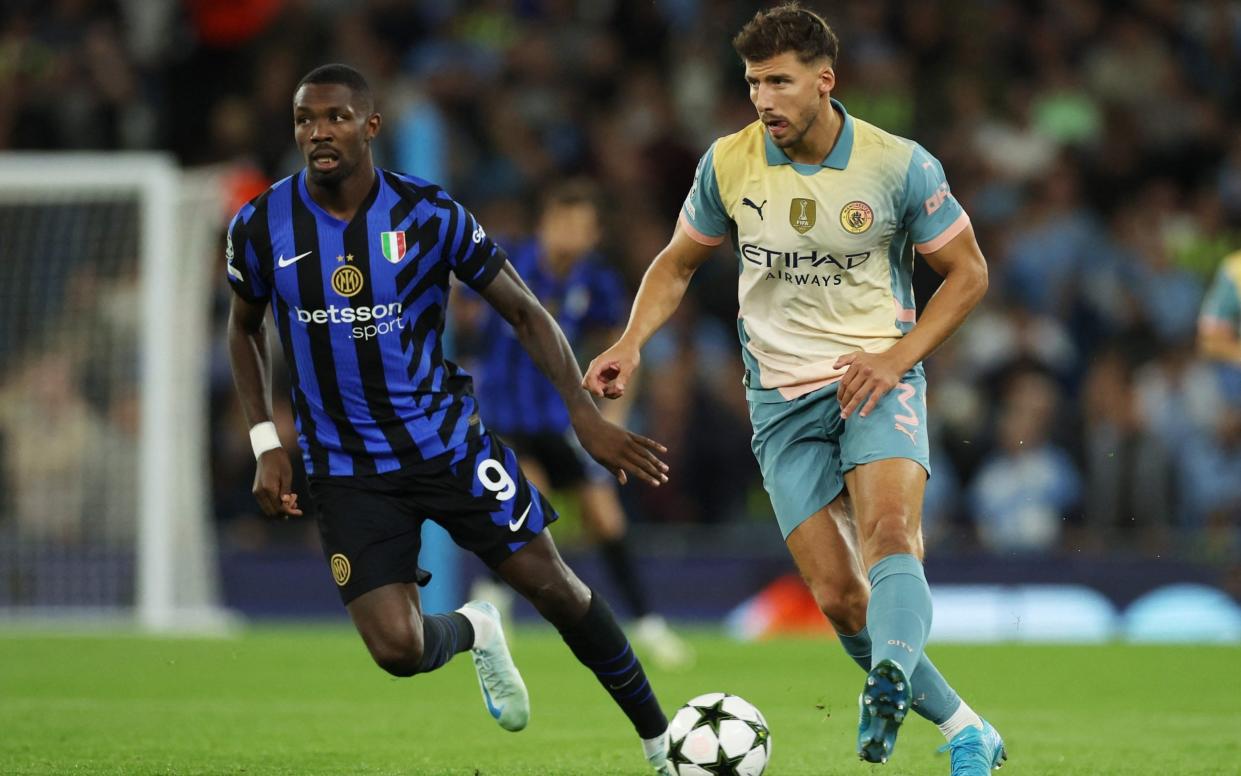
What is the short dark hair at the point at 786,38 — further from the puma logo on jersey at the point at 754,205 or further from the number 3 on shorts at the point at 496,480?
the number 3 on shorts at the point at 496,480

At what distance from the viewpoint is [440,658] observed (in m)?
6.00

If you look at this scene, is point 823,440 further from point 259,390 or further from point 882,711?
point 259,390

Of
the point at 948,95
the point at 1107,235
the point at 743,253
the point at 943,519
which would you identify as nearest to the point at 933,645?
the point at 943,519

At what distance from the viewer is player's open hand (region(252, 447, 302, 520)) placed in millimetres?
5840

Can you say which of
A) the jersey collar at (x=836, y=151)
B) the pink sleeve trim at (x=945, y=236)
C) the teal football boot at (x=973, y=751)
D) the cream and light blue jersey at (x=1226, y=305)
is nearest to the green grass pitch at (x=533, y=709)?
the teal football boot at (x=973, y=751)

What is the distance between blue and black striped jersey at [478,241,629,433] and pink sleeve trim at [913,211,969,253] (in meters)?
5.17

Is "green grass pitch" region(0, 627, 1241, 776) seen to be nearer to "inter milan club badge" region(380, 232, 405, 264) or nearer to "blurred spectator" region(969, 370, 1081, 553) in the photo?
"blurred spectator" region(969, 370, 1081, 553)

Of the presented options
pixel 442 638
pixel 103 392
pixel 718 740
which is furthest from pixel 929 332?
pixel 103 392

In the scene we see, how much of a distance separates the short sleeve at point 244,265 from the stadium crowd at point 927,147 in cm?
703

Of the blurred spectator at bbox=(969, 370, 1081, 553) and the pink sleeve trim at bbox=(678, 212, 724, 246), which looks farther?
the blurred spectator at bbox=(969, 370, 1081, 553)

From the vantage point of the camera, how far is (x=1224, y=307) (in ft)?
32.9

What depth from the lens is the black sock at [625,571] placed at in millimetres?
10625

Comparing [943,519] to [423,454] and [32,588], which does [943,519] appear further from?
[423,454]

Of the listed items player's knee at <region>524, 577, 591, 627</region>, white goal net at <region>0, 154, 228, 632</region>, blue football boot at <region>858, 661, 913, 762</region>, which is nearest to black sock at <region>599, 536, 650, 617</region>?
white goal net at <region>0, 154, 228, 632</region>
